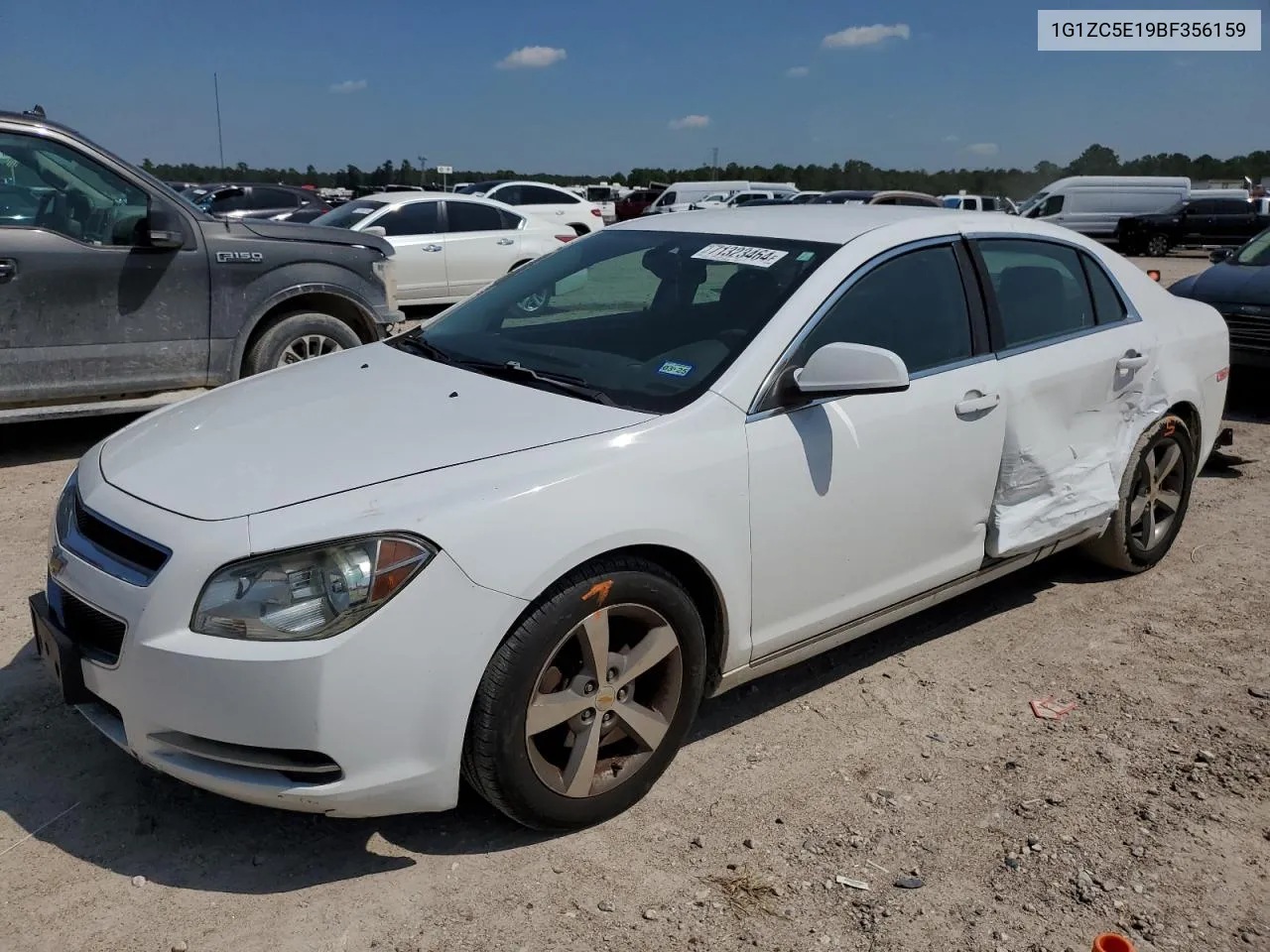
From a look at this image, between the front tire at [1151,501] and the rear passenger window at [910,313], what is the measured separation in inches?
52.8

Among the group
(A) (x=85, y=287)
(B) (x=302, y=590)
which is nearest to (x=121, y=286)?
(A) (x=85, y=287)

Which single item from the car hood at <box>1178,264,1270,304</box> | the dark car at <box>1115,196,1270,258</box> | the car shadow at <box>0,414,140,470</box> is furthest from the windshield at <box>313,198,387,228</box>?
the dark car at <box>1115,196,1270,258</box>

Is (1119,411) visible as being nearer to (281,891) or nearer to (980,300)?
(980,300)

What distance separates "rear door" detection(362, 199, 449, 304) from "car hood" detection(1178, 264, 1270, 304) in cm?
818

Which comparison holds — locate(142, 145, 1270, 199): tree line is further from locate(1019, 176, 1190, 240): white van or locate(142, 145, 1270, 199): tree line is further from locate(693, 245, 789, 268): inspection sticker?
locate(693, 245, 789, 268): inspection sticker

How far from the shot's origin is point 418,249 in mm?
13133

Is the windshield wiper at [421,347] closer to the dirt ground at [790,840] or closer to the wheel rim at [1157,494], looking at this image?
the dirt ground at [790,840]

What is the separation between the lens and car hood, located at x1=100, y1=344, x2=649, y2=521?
2699 millimetres

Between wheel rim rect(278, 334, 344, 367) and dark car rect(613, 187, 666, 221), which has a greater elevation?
dark car rect(613, 187, 666, 221)

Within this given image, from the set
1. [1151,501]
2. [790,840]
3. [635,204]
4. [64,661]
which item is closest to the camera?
[64,661]

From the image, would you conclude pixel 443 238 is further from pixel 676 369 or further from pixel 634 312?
pixel 676 369

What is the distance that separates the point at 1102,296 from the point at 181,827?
12.8ft

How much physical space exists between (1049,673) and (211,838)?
2.90m

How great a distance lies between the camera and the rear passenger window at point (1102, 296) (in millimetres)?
4434
